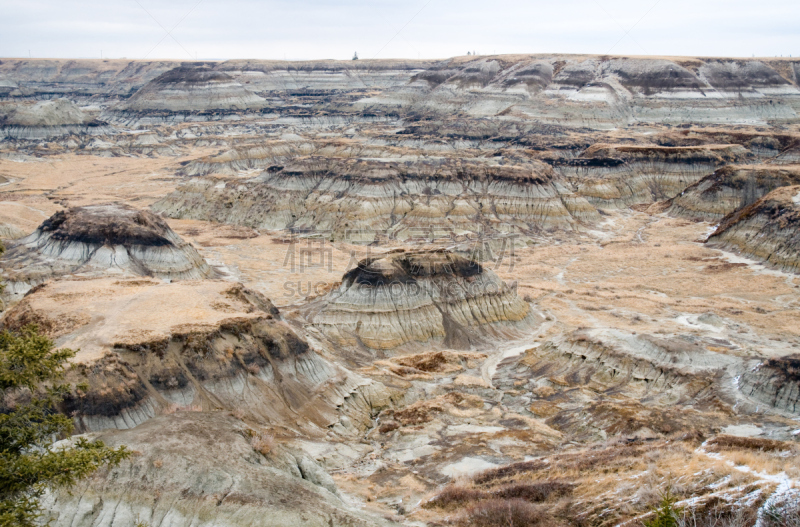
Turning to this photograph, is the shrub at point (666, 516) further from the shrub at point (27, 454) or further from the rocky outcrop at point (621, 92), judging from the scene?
the rocky outcrop at point (621, 92)

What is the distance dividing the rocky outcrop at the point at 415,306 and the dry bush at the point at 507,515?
2676cm

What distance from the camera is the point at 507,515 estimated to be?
59.6 ft

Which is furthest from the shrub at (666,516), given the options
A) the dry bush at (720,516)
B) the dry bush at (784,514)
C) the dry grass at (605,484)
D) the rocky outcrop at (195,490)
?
the rocky outcrop at (195,490)

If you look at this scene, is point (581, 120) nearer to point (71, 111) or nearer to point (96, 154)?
point (96, 154)

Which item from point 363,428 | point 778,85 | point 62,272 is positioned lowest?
point 363,428

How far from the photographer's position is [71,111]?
172 metres

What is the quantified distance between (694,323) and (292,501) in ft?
139

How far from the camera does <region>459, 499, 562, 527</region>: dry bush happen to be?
17.7 metres

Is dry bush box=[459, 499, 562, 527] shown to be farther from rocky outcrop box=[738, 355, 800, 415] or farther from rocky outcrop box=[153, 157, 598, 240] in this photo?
rocky outcrop box=[153, 157, 598, 240]

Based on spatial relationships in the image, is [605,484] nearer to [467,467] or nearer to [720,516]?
[720,516]

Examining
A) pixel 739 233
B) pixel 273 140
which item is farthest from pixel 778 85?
pixel 273 140

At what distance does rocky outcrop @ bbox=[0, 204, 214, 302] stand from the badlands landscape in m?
0.26

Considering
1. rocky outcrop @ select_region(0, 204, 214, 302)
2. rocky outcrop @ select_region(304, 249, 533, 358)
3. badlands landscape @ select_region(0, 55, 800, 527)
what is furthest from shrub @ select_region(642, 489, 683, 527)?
rocky outcrop @ select_region(0, 204, 214, 302)

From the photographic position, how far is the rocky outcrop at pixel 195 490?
58.5 feet
